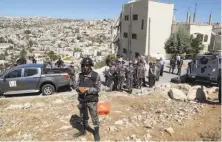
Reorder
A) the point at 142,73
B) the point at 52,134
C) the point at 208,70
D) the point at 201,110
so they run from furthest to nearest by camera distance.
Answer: the point at 208,70, the point at 142,73, the point at 201,110, the point at 52,134

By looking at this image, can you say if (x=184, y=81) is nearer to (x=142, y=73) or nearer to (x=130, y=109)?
(x=142, y=73)

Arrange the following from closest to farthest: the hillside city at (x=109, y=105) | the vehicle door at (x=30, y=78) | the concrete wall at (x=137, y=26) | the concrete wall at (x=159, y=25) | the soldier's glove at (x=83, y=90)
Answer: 1. the soldier's glove at (x=83, y=90)
2. the hillside city at (x=109, y=105)
3. the vehicle door at (x=30, y=78)
4. the concrete wall at (x=159, y=25)
5. the concrete wall at (x=137, y=26)

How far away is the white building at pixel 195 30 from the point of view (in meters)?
32.4

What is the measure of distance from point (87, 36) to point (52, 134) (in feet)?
288

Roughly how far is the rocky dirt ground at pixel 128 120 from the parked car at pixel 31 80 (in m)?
2.16

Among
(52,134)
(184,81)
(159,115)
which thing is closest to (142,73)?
(184,81)

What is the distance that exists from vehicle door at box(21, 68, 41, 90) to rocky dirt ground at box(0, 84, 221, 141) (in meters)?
2.17

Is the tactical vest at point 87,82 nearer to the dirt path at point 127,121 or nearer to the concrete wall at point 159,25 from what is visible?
the dirt path at point 127,121

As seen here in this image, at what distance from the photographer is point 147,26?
3086cm

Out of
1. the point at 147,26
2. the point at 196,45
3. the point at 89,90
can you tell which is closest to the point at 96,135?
the point at 89,90

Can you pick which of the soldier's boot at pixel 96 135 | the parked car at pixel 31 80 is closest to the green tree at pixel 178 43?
the parked car at pixel 31 80

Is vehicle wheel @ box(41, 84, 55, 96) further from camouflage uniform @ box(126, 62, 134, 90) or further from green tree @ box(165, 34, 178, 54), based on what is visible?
green tree @ box(165, 34, 178, 54)

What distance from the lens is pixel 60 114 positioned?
7426 mm

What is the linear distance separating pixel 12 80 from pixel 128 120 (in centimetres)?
692
